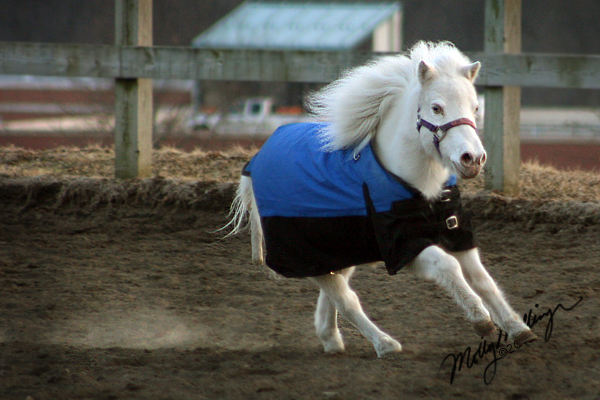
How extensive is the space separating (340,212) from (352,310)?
49 cm

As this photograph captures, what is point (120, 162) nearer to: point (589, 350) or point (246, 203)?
point (246, 203)

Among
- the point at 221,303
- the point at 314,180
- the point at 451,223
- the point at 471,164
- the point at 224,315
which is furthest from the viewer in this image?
the point at 221,303

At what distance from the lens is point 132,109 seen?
575 centimetres

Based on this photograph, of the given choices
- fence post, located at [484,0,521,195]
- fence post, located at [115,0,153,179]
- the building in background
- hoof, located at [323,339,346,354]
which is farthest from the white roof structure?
hoof, located at [323,339,346,354]

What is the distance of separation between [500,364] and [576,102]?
23.3 meters

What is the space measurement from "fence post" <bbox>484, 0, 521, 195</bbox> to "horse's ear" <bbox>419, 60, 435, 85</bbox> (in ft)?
7.99

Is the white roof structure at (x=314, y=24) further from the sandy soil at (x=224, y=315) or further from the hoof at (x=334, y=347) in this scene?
the hoof at (x=334, y=347)

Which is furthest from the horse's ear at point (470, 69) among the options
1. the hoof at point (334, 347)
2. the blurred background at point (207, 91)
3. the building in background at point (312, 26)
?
the building in background at point (312, 26)

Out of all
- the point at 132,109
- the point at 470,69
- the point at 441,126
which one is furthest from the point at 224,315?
the point at 132,109

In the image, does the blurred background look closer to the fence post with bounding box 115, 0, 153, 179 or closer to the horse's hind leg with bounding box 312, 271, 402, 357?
the fence post with bounding box 115, 0, 153, 179

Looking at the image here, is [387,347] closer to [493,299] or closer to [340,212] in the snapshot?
[493,299]

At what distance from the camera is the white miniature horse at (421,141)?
293cm

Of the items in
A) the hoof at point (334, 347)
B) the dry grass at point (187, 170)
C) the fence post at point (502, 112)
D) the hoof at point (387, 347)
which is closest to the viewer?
Answer: the hoof at point (387, 347)

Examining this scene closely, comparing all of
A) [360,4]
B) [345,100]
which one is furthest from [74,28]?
[345,100]
